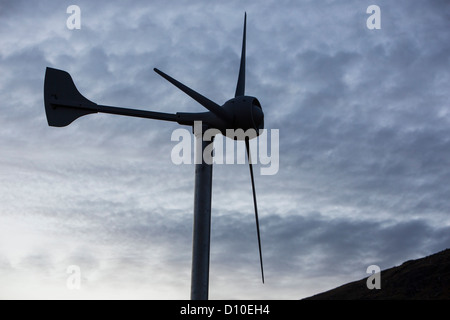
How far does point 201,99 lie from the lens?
26.1m

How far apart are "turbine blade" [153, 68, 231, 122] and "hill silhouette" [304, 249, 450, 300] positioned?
53.6 m

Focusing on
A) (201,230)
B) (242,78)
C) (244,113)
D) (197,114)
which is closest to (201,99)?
(197,114)

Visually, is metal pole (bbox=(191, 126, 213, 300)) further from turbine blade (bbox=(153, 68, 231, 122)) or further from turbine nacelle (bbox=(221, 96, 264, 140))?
turbine nacelle (bbox=(221, 96, 264, 140))

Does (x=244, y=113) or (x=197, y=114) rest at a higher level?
(x=197, y=114)

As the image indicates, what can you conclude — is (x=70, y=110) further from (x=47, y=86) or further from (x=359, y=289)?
(x=359, y=289)

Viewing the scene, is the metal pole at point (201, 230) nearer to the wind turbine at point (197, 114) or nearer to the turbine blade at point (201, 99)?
the wind turbine at point (197, 114)

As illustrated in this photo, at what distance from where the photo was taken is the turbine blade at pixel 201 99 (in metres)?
26.0

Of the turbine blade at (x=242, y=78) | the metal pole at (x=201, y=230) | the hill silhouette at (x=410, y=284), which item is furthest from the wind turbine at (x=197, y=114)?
the hill silhouette at (x=410, y=284)

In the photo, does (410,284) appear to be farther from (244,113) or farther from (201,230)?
(201,230)

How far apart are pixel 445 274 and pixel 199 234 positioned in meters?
62.4

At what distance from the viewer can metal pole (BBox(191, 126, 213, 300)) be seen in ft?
77.0

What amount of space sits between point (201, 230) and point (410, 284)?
2452 inches

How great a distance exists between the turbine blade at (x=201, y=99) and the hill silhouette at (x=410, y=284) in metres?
53.6
